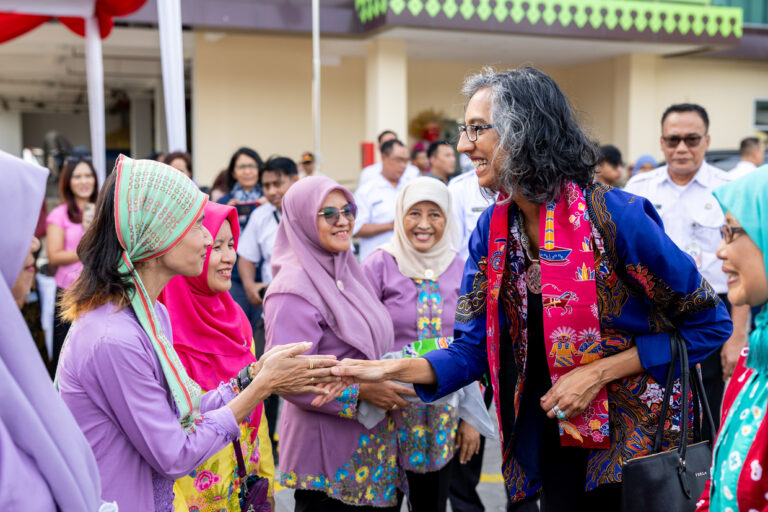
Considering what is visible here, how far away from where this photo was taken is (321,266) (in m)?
3.24

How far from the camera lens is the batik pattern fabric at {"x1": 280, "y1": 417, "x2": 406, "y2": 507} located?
3100mm

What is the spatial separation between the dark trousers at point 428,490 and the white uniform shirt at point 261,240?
2.69 metres

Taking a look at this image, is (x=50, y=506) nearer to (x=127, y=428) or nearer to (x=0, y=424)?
(x=0, y=424)

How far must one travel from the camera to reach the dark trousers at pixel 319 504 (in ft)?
10.3

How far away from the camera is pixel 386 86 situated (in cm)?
1395

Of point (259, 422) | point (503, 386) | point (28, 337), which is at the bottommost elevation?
point (259, 422)

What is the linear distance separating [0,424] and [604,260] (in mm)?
1691

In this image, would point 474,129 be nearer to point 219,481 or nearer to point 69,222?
point 219,481

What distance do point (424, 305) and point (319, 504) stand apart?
1.04 m

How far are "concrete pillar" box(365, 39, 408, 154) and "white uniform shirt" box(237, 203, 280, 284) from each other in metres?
8.19

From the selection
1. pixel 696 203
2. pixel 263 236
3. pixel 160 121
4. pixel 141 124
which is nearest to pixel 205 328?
pixel 263 236

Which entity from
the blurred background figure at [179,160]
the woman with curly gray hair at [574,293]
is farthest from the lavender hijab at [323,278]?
the blurred background figure at [179,160]

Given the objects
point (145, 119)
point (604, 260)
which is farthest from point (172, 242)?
point (145, 119)

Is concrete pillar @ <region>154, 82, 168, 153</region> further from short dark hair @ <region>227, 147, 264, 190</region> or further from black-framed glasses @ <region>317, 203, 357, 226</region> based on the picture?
black-framed glasses @ <region>317, 203, 357, 226</region>
